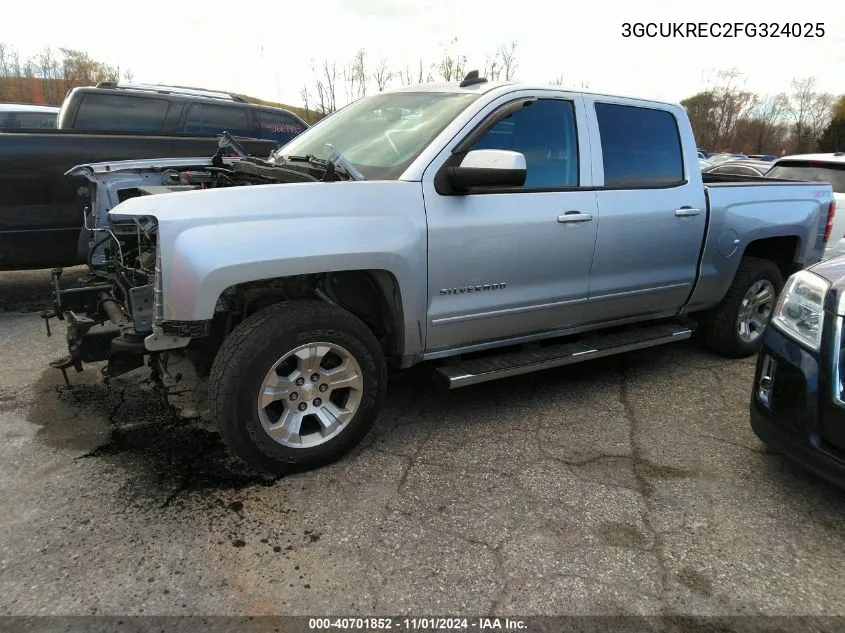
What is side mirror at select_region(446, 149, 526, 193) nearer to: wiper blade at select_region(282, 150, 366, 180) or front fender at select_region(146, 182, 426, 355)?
front fender at select_region(146, 182, 426, 355)

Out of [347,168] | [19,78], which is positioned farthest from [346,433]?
[19,78]

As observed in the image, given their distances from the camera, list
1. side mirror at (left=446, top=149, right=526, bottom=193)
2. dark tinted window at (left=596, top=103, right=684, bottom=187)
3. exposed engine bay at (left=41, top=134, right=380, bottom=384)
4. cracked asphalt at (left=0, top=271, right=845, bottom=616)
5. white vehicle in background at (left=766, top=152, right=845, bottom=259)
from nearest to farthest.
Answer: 1. cracked asphalt at (left=0, top=271, right=845, bottom=616)
2. exposed engine bay at (left=41, top=134, right=380, bottom=384)
3. side mirror at (left=446, top=149, right=526, bottom=193)
4. dark tinted window at (left=596, top=103, right=684, bottom=187)
5. white vehicle in background at (left=766, top=152, right=845, bottom=259)

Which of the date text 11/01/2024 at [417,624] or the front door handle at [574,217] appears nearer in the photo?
the date text 11/01/2024 at [417,624]

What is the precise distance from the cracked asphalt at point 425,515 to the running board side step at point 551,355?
0.37m

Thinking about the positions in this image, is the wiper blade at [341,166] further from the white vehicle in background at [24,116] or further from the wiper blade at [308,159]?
the white vehicle in background at [24,116]

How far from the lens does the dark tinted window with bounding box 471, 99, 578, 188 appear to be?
11.3 feet

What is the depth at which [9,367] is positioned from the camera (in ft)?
13.9

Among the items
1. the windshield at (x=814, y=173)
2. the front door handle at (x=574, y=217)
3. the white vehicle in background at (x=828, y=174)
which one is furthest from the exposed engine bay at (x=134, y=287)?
the windshield at (x=814, y=173)

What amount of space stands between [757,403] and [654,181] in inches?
65.7

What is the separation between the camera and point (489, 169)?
299 cm

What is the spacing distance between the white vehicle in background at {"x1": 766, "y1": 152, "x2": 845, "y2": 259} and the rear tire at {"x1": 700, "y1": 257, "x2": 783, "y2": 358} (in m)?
2.07

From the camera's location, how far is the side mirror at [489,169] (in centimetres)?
299

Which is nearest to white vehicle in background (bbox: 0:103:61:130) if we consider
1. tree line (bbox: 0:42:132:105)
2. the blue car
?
the blue car

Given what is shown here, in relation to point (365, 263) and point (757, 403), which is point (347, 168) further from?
point (757, 403)
